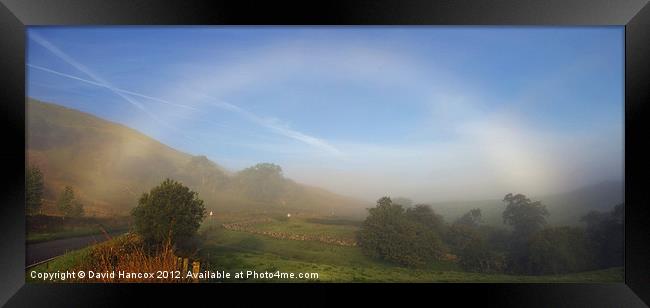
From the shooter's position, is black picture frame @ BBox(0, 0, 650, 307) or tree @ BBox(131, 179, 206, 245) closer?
black picture frame @ BBox(0, 0, 650, 307)

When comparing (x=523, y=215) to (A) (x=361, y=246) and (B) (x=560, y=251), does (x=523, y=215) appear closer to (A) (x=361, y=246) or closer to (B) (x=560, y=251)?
(B) (x=560, y=251)

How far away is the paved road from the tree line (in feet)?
9.63

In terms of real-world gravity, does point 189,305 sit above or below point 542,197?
below

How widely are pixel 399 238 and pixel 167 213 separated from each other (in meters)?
2.51

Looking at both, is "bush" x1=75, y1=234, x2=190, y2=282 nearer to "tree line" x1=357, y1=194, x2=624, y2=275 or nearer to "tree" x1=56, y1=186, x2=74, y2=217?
"tree" x1=56, y1=186, x2=74, y2=217

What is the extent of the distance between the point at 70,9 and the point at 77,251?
2519 millimetres

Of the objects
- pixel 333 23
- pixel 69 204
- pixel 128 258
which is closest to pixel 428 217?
pixel 333 23

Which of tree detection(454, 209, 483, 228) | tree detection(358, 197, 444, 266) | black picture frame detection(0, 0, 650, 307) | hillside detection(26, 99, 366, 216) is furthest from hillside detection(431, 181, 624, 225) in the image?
hillside detection(26, 99, 366, 216)

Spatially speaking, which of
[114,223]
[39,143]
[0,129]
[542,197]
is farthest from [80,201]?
[542,197]

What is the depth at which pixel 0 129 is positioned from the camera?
3.35 meters

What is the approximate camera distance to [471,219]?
11.2 feet

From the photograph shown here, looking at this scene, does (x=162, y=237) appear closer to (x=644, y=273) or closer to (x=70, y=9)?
(x=70, y=9)

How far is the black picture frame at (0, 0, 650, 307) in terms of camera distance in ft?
10.7

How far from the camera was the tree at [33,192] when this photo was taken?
3.39m
